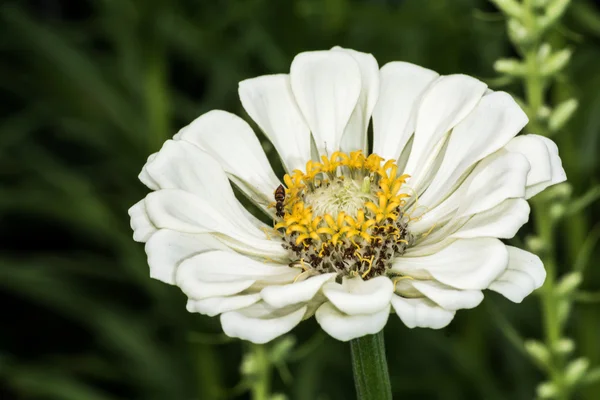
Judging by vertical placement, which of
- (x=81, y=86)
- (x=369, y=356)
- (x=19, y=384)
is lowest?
(x=369, y=356)

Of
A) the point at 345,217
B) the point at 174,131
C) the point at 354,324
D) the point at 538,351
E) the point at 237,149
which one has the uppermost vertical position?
the point at 174,131

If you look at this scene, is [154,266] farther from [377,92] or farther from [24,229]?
[24,229]

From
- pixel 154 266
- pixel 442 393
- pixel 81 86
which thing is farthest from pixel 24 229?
pixel 154 266

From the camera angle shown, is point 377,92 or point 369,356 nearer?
point 369,356

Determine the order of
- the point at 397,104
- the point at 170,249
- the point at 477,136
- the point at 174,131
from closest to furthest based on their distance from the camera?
the point at 170,249 → the point at 477,136 → the point at 397,104 → the point at 174,131

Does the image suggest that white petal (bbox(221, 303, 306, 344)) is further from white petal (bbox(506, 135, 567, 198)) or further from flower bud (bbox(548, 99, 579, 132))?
flower bud (bbox(548, 99, 579, 132))

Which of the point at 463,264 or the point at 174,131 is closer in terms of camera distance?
the point at 463,264

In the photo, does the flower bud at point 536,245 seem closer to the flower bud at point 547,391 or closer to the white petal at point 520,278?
the flower bud at point 547,391

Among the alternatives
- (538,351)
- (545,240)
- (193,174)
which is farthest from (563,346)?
(193,174)

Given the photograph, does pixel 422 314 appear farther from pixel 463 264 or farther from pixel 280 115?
pixel 280 115
